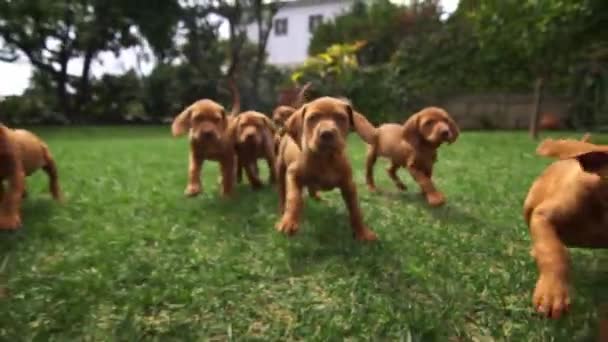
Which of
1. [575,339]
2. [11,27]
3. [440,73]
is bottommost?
[575,339]

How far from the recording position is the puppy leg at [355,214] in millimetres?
3867

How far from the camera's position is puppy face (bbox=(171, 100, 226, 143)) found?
495 centimetres

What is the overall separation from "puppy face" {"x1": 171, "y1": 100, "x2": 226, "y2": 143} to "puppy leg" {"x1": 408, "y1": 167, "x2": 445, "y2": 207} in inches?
65.2

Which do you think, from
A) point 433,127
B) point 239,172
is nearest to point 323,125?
point 433,127

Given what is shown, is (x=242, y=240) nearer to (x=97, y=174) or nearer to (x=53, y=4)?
(x=97, y=174)

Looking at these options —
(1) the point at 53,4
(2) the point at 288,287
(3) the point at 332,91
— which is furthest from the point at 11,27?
(2) the point at 288,287

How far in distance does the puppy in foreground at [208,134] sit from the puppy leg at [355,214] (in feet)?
4.96

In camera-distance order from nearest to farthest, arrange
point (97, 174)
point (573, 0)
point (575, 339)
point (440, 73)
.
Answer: point (575, 339), point (97, 174), point (573, 0), point (440, 73)

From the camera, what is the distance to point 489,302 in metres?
2.97

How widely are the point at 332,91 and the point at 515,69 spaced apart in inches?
218

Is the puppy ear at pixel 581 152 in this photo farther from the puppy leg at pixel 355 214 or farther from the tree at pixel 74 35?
the tree at pixel 74 35

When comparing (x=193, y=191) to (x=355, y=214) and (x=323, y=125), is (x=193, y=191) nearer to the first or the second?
(x=355, y=214)

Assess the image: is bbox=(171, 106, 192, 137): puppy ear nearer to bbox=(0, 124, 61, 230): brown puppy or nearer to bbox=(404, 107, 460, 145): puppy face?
bbox=(0, 124, 61, 230): brown puppy

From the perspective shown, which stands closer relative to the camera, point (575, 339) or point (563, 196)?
point (575, 339)
